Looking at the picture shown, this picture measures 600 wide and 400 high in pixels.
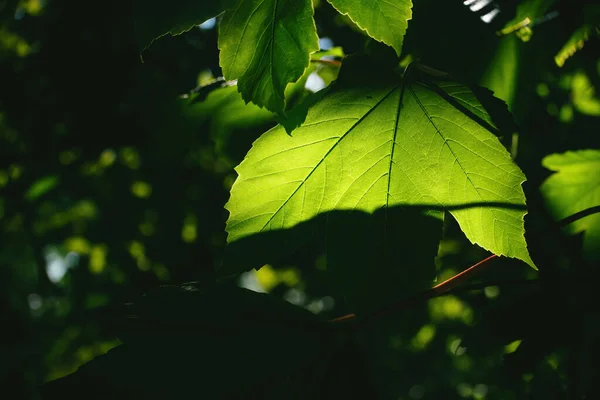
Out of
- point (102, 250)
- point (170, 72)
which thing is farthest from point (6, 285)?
point (170, 72)

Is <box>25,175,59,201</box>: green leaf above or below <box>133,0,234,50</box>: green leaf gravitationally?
below

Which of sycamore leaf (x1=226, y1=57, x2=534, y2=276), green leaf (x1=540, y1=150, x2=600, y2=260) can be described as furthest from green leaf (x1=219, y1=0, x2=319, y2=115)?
green leaf (x1=540, y1=150, x2=600, y2=260)

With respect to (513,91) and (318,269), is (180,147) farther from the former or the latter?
(318,269)

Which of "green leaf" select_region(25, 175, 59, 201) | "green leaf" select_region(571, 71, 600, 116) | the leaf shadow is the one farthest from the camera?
"green leaf" select_region(25, 175, 59, 201)

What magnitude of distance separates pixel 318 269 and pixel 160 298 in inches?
93.6

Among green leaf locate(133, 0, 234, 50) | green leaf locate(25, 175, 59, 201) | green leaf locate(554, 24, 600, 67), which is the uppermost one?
green leaf locate(133, 0, 234, 50)

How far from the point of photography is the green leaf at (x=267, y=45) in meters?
0.72

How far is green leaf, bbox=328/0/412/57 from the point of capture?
731mm

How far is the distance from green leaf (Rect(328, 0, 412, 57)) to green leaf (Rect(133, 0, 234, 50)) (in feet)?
0.70

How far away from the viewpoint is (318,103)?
897 mm

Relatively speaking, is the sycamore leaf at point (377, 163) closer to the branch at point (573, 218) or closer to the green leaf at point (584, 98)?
the branch at point (573, 218)

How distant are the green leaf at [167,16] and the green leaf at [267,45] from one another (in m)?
0.04

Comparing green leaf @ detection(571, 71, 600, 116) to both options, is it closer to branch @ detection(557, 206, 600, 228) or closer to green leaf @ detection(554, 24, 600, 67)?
green leaf @ detection(554, 24, 600, 67)

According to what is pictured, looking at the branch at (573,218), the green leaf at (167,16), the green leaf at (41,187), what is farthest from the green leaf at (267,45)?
the green leaf at (41,187)
